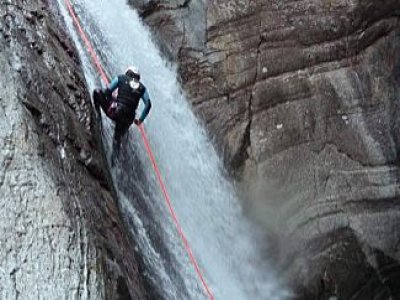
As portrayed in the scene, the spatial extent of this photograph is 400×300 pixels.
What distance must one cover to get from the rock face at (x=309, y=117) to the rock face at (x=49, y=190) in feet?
18.7

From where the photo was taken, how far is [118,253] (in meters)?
8.42

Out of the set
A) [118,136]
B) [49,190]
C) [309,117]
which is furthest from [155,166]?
[49,190]

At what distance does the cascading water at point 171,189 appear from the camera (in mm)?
11391

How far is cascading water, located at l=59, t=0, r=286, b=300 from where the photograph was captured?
11.4 metres

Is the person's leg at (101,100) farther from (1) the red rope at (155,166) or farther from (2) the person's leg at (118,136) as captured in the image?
(1) the red rope at (155,166)

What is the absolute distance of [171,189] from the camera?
533 inches

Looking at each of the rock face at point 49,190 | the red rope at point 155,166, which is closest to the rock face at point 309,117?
the red rope at point 155,166

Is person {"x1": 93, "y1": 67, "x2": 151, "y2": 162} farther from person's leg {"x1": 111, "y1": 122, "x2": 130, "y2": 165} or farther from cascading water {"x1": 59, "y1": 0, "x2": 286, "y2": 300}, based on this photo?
cascading water {"x1": 59, "y1": 0, "x2": 286, "y2": 300}

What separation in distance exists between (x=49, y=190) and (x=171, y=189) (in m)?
6.01

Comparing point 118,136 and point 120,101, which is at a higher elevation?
point 120,101

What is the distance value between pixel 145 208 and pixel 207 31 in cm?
563

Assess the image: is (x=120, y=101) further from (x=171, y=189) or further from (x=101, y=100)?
(x=171, y=189)

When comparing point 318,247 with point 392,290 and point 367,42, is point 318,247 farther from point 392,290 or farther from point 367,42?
point 367,42

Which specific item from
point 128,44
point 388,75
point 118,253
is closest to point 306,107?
point 388,75
